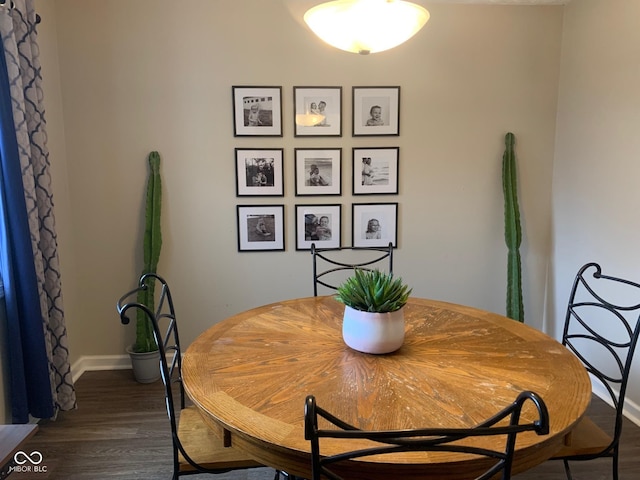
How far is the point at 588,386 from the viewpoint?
1.38 m

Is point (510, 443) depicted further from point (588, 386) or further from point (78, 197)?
point (78, 197)

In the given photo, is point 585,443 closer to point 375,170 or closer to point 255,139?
point 375,170

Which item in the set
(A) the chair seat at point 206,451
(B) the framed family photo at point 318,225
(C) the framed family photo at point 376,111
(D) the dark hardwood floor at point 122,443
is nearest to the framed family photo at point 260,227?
(B) the framed family photo at point 318,225

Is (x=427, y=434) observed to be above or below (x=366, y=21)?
below

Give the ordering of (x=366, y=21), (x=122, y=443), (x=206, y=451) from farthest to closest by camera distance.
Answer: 1. (x=122, y=443)
2. (x=366, y=21)
3. (x=206, y=451)

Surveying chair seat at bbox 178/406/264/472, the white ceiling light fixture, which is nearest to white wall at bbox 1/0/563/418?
the white ceiling light fixture

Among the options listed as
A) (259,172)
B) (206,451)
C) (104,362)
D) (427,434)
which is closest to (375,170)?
(259,172)

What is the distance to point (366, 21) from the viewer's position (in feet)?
5.45

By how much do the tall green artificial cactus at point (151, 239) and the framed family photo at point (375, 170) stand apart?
51.0 inches

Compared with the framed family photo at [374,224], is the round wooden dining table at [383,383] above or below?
below

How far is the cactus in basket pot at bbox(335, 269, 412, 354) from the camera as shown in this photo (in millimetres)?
1555

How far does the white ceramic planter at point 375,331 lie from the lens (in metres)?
1.56

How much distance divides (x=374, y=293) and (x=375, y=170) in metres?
1.80

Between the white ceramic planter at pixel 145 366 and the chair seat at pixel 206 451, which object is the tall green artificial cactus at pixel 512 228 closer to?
the chair seat at pixel 206 451
